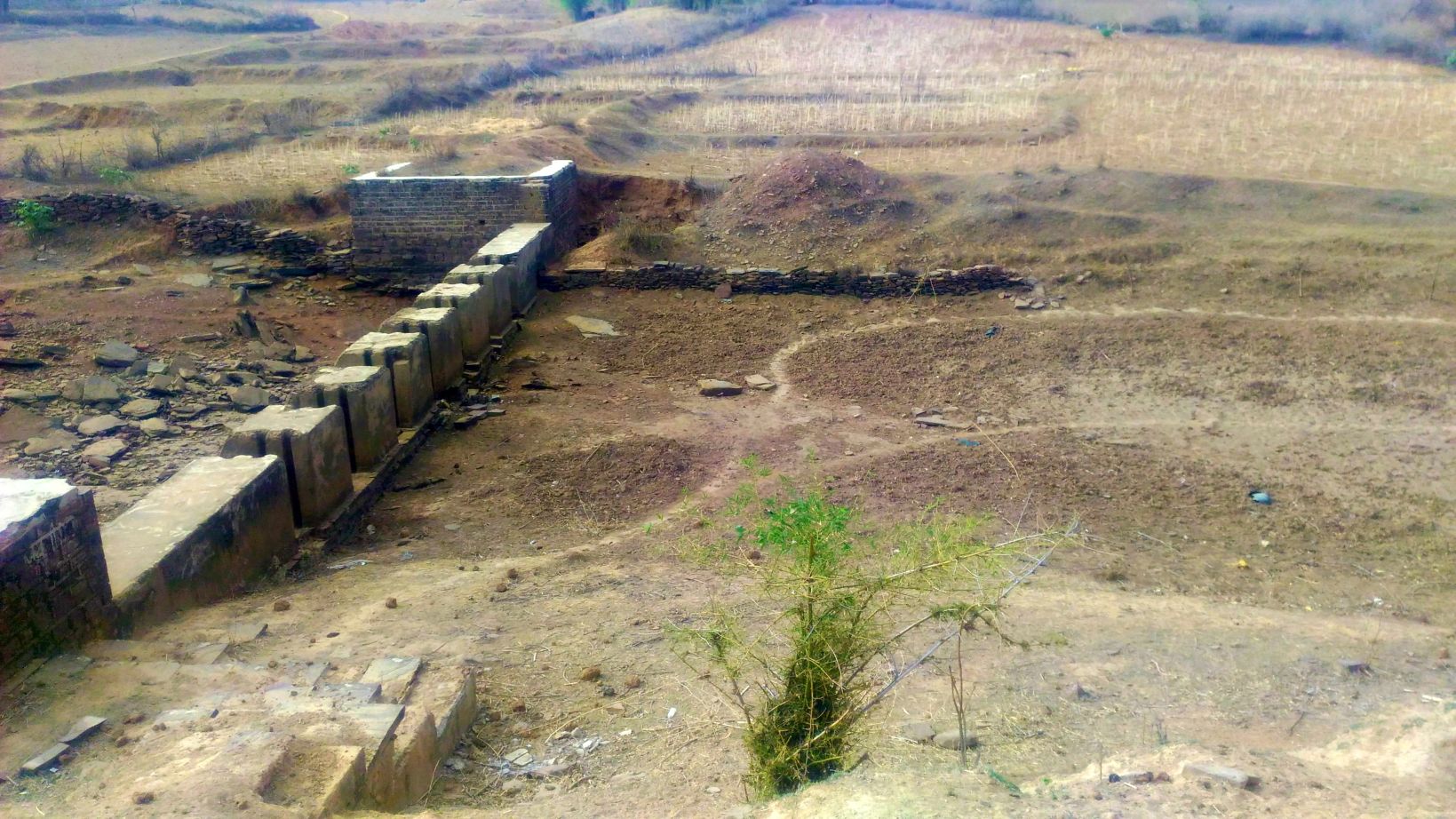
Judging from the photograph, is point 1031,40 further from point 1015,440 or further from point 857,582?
point 857,582

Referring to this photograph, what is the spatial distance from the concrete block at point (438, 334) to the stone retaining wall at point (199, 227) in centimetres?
513

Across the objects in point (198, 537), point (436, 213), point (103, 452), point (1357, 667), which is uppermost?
point (436, 213)

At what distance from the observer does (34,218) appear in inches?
559

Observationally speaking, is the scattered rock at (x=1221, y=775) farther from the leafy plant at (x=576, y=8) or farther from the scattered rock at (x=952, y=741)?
the leafy plant at (x=576, y=8)

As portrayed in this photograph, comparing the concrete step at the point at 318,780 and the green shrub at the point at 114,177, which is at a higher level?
the green shrub at the point at 114,177

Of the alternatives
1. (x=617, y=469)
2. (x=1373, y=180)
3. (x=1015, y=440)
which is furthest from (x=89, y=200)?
(x=1373, y=180)

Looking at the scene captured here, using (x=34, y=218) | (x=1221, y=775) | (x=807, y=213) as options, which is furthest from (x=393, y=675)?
(x=34, y=218)

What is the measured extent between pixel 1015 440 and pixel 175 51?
32.0 meters

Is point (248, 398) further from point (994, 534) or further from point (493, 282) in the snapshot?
Result: point (994, 534)

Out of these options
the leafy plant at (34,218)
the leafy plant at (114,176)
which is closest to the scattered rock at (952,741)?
the leafy plant at (34,218)

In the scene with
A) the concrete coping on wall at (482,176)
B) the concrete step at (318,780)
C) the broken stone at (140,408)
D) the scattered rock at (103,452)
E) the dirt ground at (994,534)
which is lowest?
the dirt ground at (994,534)

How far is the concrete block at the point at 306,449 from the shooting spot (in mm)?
6953

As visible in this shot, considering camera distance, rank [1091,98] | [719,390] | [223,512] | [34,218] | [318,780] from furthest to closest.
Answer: [1091,98] → [34,218] → [719,390] → [223,512] → [318,780]

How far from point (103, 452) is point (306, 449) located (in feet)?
8.85
